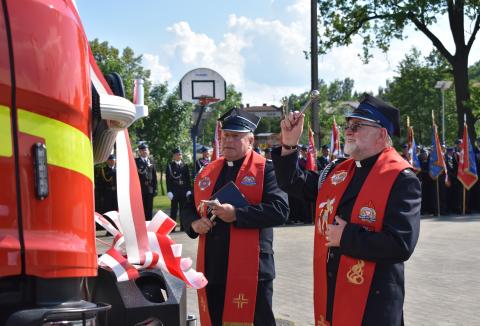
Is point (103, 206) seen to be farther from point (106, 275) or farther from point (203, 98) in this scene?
point (106, 275)

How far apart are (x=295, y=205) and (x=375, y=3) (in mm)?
14689

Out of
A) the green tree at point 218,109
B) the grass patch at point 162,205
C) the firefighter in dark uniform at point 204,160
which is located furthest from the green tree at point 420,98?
the firefighter in dark uniform at point 204,160

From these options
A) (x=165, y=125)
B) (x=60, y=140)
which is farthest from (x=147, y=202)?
(x=165, y=125)

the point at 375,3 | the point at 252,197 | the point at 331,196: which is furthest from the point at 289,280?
the point at 375,3

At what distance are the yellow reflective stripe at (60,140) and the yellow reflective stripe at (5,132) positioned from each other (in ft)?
0.12

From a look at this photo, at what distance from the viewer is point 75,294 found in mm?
2215

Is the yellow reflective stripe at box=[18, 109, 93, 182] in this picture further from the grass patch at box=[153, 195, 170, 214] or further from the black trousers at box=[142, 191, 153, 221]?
the grass patch at box=[153, 195, 170, 214]

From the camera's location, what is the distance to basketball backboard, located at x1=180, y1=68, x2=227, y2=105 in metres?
16.0

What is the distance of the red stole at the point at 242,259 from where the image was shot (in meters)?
4.44

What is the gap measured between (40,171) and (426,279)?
7.48m

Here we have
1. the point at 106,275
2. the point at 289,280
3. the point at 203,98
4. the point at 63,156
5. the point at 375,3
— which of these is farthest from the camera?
the point at 375,3

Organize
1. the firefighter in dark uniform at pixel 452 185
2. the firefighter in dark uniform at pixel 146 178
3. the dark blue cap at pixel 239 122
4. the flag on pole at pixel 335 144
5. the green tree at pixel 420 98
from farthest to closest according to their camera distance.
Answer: the green tree at pixel 420 98
the firefighter in dark uniform at pixel 452 185
the flag on pole at pixel 335 144
the firefighter in dark uniform at pixel 146 178
the dark blue cap at pixel 239 122

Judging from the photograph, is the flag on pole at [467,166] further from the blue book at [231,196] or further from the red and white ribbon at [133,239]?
the red and white ribbon at [133,239]

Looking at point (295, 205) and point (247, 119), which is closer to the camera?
point (247, 119)
